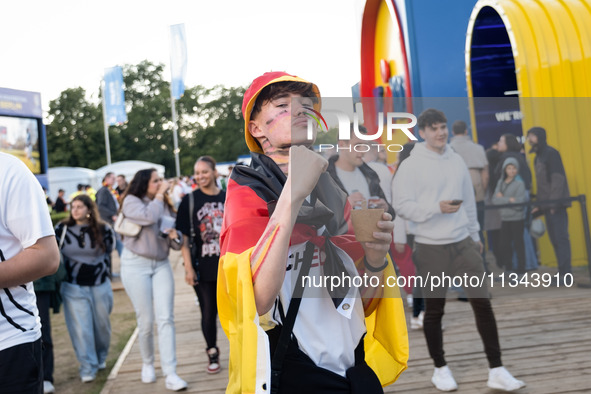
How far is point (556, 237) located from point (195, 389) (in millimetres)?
3493

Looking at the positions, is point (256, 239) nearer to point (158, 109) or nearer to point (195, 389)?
point (195, 389)

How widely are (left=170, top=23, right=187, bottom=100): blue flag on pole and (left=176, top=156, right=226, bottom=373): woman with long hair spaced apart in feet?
76.2

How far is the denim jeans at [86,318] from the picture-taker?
19.2 feet

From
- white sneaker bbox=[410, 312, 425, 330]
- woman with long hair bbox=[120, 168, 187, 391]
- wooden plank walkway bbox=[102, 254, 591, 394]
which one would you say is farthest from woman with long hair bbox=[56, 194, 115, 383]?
white sneaker bbox=[410, 312, 425, 330]

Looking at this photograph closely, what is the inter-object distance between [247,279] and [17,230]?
108 cm

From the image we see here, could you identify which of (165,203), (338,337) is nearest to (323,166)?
(338,337)

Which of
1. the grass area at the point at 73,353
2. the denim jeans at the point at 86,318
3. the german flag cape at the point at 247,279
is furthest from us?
the denim jeans at the point at 86,318

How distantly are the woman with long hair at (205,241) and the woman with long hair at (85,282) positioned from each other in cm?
106

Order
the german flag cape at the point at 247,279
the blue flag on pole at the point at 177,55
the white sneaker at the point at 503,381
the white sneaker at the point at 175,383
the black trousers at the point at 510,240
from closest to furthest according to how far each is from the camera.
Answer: the german flag cape at the point at 247,279
the black trousers at the point at 510,240
the white sneaker at the point at 503,381
the white sneaker at the point at 175,383
the blue flag on pole at the point at 177,55

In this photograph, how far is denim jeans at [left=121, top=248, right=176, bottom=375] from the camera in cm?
523

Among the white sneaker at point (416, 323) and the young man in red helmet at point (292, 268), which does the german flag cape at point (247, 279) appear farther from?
the white sneaker at point (416, 323)

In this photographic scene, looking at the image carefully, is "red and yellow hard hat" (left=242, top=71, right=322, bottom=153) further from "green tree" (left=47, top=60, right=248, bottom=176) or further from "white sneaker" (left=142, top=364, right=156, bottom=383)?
"green tree" (left=47, top=60, right=248, bottom=176)

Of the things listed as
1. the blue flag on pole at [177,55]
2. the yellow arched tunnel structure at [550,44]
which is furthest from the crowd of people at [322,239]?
the blue flag on pole at [177,55]

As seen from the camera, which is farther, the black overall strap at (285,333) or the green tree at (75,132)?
the green tree at (75,132)
